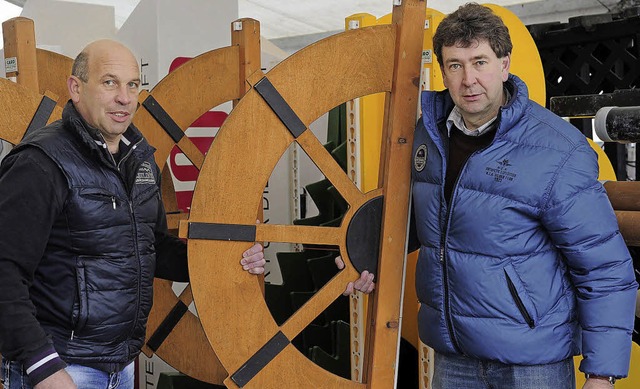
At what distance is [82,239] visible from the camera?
167 centimetres

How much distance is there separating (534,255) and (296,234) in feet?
1.99

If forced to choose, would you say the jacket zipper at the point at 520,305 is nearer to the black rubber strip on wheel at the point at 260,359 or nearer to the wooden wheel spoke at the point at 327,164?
the wooden wheel spoke at the point at 327,164

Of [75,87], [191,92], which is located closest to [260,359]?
[75,87]

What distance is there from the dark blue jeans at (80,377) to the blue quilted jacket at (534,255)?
2.60 ft

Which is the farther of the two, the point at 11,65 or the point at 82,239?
the point at 11,65

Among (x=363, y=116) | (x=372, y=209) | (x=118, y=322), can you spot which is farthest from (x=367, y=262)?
(x=363, y=116)

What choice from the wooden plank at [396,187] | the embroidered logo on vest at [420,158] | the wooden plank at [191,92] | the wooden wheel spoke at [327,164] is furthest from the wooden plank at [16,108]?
the embroidered logo on vest at [420,158]

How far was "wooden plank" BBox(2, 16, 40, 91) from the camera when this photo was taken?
106 inches

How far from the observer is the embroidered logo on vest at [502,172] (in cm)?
161

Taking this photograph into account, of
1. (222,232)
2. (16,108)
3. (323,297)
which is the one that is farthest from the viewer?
(16,108)

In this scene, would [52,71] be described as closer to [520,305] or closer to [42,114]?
[42,114]

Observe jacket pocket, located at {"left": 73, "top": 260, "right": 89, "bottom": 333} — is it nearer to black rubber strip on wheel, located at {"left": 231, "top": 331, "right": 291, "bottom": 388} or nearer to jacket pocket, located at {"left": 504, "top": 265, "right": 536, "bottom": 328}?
black rubber strip on wheel, located at {"left": 231, "top": 331, "right": 291, "bottom": 388}

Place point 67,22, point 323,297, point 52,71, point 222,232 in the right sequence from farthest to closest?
1. point 67,22
2. point 52,71
3. point 323,297
4. point 222,232

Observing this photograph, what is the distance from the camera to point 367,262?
6.55ft
